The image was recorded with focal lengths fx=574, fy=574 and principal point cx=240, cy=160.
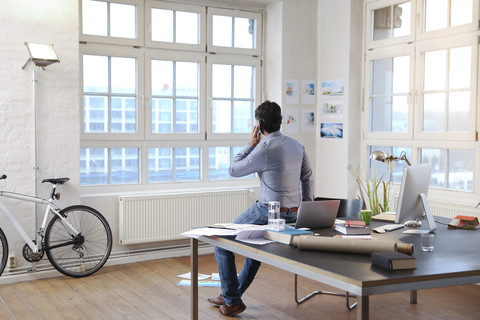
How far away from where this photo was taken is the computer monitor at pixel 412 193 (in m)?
3.36

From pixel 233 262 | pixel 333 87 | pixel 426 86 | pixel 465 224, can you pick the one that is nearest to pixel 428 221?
pixel 465 224

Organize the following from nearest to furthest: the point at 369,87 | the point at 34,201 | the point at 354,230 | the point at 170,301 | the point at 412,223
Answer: the point at 354,230
the point at 412,223
the point at 170,301
the point at 34,201
the point at 369,87

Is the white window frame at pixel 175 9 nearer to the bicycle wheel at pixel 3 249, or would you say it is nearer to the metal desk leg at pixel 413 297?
the bicycle wheel at pixel 3 249

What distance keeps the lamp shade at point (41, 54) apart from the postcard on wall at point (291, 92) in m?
2.70

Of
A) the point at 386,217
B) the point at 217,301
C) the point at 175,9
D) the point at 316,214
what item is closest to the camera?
the point at 316,214

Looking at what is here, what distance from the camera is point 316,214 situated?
3.58 metres

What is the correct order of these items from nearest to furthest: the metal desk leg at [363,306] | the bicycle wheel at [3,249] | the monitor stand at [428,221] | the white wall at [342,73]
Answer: the metal desk leg at [363,306]
the monitor stand at [428,221]
the bicycle wheel at [3,249]
the white wall at [342,73]

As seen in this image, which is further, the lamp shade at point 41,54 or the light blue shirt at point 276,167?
the lamp shade at point 41,54

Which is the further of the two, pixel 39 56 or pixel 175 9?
pixel 175 9

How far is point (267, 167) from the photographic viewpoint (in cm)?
418

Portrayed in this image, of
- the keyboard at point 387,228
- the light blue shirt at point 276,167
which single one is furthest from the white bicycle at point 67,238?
the keyboard at point 387,228

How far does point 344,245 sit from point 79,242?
327 centimetres

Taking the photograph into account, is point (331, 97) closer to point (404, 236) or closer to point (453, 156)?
point (453, 156)

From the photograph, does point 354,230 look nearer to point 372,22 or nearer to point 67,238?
point 67,238
